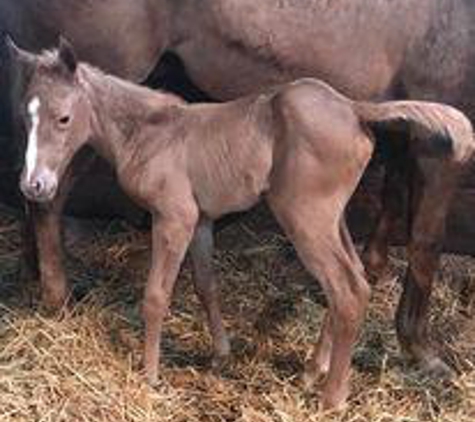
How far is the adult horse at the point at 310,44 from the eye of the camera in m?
4.20

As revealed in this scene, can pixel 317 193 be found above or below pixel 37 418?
above

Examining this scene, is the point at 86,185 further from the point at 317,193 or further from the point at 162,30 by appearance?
the point at 317,193

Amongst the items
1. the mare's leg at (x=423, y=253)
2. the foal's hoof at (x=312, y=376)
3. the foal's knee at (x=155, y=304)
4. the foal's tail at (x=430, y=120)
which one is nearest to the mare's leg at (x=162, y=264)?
the foal's knee at (x=155, y=304)

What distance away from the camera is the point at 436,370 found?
4.15 meters

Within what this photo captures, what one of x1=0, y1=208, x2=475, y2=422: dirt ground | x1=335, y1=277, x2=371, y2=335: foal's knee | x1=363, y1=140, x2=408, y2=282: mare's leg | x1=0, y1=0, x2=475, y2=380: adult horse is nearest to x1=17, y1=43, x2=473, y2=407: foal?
x1=335, y1=277, x2=371, y2=335: foal's knee

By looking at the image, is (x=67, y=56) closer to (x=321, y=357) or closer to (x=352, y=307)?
(x=352, y=307)

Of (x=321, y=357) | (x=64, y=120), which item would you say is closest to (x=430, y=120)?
(x=321, y=357)

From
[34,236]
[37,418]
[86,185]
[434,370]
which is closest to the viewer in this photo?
[37,418]

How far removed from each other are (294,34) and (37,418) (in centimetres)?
180

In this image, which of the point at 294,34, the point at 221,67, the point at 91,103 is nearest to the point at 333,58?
the point at 294,34

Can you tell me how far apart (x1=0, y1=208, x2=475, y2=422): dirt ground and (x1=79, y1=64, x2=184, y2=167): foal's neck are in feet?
2.50

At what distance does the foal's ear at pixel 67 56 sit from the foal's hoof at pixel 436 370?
5.86 ft

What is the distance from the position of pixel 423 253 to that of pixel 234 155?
A: 3.17 ft

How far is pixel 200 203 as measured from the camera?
3.81 meters
